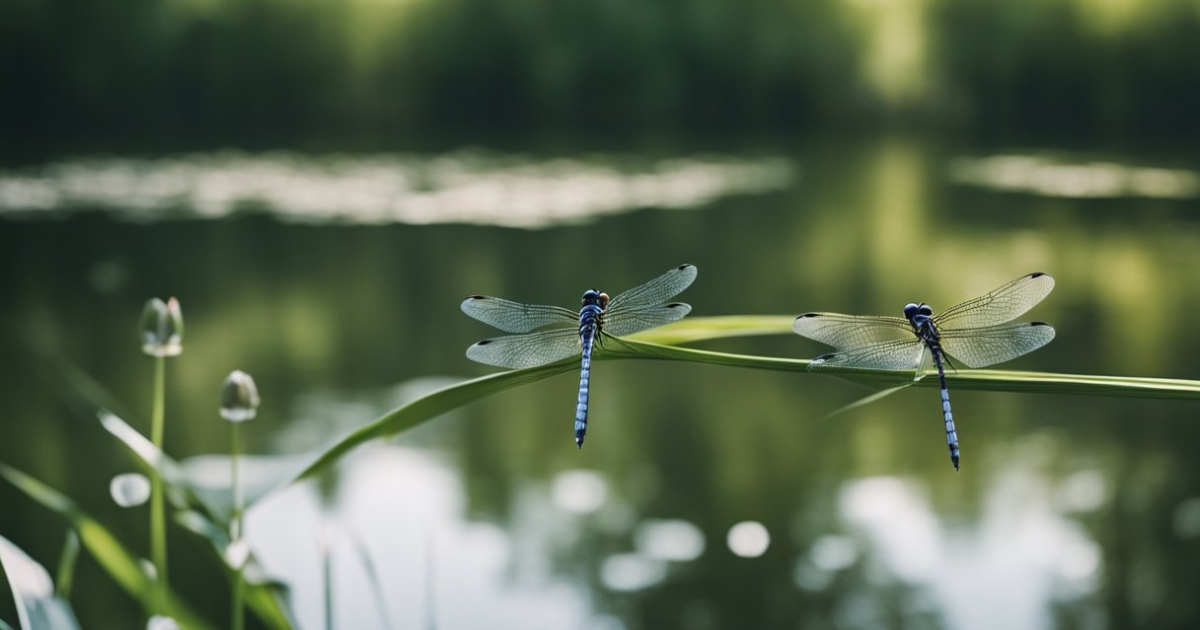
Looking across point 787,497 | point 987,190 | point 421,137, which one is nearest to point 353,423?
point 787,497

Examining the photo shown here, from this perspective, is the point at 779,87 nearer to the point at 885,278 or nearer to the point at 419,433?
the point at 885,278

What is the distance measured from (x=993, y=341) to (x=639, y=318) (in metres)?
0.26

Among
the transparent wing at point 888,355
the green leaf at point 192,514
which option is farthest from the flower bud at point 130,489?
the transparent wing at point 888,355

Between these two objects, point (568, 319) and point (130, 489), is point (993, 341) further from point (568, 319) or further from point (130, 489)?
point (130, 489)

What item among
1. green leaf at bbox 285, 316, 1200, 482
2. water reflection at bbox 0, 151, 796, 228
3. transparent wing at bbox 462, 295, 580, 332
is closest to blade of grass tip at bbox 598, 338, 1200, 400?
green leaf at bbox 285, 316, 1200, 482

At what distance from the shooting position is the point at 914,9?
10.4 m

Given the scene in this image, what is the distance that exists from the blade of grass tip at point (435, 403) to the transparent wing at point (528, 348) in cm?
20

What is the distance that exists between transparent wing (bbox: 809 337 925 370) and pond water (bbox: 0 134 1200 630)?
333mm

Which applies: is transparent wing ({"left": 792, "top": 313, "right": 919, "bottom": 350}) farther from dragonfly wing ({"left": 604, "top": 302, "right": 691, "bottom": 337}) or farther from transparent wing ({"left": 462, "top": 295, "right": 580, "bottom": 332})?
transparent wing ({"left": 462, "top": 295, "right": 580, "bottom": 332})

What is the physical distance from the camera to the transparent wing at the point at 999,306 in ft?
2.63

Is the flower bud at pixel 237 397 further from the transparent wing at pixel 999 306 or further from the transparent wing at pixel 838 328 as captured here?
the transparent wing at pixel 999 306

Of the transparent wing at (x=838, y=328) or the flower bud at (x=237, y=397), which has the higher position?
the transparent wing at (x=838, y=328)

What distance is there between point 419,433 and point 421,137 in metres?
8.36

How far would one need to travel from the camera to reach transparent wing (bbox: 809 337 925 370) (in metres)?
0.68
